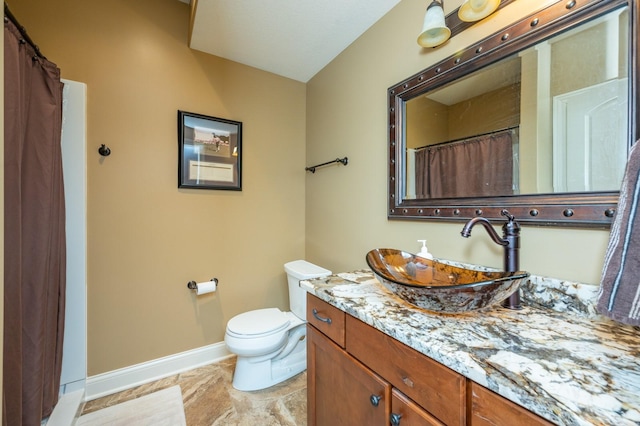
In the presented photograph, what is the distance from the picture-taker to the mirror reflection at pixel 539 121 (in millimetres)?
775

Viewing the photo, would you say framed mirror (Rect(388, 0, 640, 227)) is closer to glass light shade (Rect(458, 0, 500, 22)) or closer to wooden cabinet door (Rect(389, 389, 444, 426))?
glass light shade (Rect(458, 0, 500, 22))

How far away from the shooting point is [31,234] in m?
1.15

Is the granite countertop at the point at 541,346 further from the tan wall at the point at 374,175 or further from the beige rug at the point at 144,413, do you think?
Answer: the beige rug at the point at 144,413

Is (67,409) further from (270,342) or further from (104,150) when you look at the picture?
(104,150)

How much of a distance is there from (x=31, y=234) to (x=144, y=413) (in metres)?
1.15

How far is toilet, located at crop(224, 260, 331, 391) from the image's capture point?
1.60m

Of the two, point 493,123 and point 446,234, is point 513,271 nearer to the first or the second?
point 446,234

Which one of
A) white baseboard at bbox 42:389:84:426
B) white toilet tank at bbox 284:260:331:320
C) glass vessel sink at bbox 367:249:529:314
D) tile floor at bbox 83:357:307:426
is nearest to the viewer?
glass vessel sink at bbox 367:249:529:314

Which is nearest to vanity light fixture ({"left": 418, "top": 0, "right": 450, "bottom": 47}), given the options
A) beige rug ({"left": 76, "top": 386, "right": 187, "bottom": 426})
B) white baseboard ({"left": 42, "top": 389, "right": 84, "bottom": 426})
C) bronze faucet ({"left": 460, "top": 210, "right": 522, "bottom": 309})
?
bronze faucet ({"left": 460, "top": 210, "right": 522, "bottom": 309})

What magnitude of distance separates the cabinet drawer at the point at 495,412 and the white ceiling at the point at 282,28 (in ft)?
5.85

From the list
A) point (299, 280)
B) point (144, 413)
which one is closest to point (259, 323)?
point (299, 280)

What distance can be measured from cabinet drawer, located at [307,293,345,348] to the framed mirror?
0.66m

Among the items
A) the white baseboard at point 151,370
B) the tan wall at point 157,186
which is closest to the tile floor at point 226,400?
the white baseboard at point 151,370

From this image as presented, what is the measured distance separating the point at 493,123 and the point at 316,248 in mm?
1528
